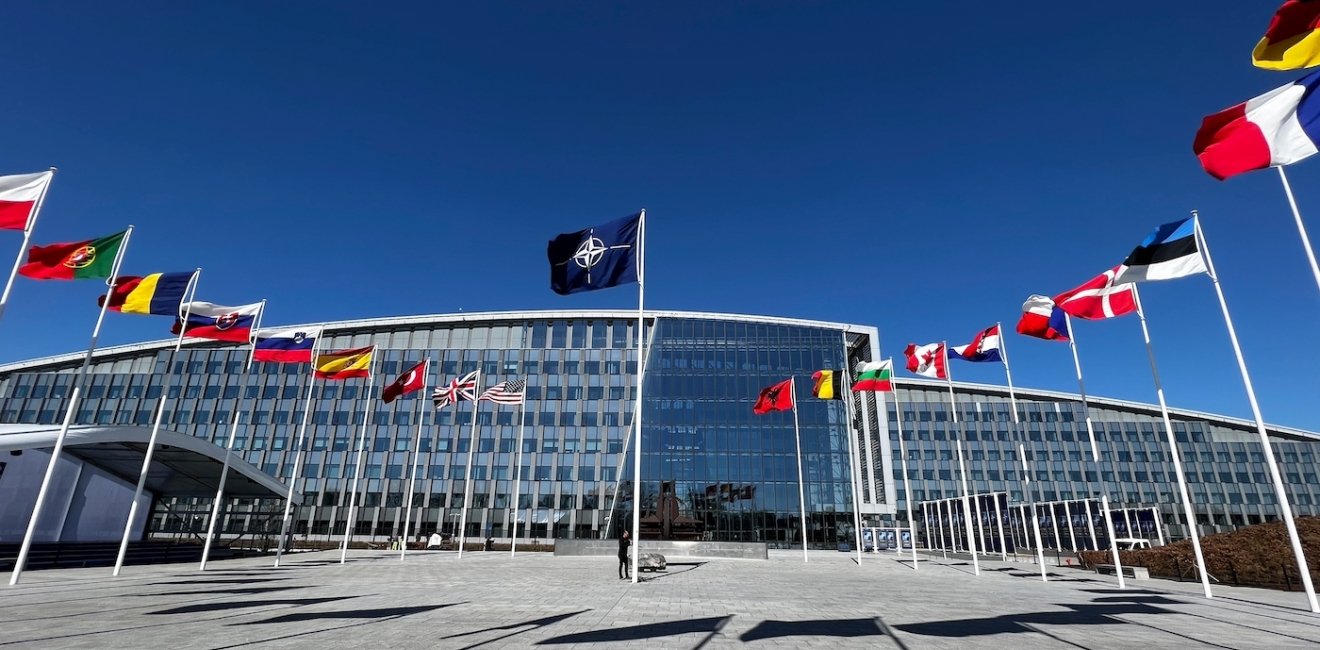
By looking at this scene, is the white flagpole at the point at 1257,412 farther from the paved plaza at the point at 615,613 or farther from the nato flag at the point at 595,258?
the nato flag at the point at 595,258

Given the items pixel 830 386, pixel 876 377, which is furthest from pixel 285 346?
pixel 876 377

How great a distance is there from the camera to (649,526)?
176 feet

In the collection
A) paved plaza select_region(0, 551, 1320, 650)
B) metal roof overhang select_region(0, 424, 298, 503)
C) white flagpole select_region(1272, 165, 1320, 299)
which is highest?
white flagpole select_region(1272, 165, 1320, 299)

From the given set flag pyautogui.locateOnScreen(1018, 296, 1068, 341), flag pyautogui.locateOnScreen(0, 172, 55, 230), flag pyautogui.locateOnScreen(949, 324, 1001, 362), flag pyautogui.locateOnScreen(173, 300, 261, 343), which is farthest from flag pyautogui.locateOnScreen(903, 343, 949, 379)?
flag pyautogui.locateOnScreen(0, 172, 55, 230)

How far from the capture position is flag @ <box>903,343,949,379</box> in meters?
32.7

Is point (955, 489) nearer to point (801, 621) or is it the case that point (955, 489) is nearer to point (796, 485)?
point (796, 485)

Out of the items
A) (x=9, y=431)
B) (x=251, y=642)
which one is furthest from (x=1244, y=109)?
(x=9, y=431)

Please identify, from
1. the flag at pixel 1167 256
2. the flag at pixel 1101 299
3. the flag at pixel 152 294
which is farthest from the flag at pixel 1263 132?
the flag at pixel 152 294

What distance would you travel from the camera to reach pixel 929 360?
1313 inches

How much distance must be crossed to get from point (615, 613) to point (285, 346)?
23.1m

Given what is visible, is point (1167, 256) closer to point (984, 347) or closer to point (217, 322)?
point (984, 347)

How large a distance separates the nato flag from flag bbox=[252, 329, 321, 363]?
15.1 metres

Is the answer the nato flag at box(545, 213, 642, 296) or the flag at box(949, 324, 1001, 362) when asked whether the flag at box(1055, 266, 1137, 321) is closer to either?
the flag at box(949, 324, 1001, 362)

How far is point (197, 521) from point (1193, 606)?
90664 mm
